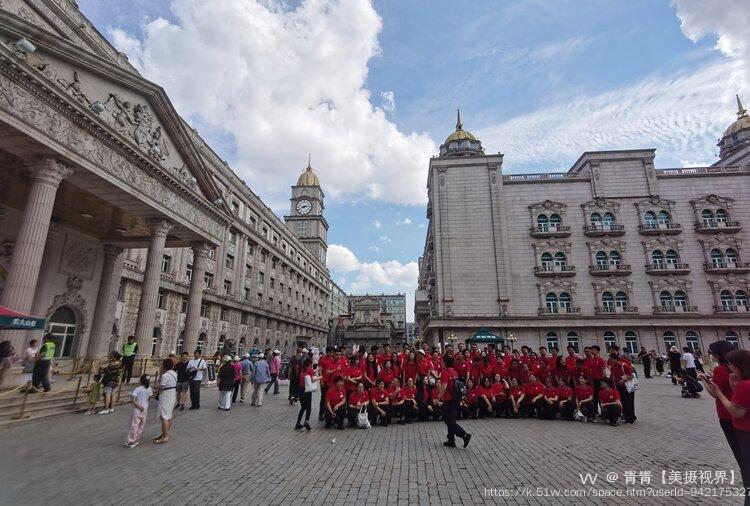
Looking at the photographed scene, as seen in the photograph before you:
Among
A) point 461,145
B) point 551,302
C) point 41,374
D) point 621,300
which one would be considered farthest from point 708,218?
point 41,374

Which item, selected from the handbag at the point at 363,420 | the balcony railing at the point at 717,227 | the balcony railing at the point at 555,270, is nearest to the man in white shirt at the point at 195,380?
the handbag at the point at 363,420

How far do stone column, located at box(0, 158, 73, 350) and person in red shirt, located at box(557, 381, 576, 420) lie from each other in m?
18.0

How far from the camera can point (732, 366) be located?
422cm

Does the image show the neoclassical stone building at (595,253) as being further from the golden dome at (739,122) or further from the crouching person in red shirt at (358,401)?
the crouching person in red shirt at (358,401)

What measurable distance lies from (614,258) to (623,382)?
109 feet

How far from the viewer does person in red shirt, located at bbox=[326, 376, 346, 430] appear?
33.4ft

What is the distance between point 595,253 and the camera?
3866 cm

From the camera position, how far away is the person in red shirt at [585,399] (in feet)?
36.1

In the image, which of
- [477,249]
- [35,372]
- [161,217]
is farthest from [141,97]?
[477,249]

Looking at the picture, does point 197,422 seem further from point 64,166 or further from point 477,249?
point 477,249

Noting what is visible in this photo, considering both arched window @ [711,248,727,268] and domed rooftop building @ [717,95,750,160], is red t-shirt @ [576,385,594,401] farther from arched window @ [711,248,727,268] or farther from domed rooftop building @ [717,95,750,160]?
domed rooftop building @ [717,95,750,160]

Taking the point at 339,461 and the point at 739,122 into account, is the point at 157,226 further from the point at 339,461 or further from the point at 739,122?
the point at 739,122

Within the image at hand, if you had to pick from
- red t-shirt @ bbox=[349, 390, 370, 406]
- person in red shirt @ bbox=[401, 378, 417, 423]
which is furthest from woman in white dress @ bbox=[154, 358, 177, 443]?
person in red shirt @ bbox=[401, 378, 417, 423]

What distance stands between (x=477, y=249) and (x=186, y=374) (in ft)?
106
